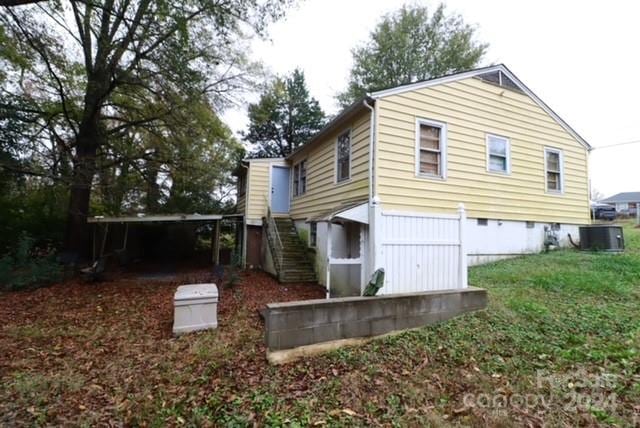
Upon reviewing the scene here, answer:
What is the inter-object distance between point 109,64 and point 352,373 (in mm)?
9485

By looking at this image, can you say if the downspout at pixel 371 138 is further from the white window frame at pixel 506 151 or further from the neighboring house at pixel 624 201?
the neighboring house at pixel 624 201

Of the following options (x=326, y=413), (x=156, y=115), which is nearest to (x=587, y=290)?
(x=326, y=413)

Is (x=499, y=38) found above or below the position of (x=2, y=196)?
above

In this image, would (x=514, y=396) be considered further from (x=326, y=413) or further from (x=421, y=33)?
(x=421, y=33)

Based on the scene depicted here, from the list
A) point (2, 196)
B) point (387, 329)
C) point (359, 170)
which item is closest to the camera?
point (387, 329)

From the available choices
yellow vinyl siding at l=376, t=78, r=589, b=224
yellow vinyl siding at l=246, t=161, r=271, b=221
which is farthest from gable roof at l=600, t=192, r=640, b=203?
yellow vinyl siding at l=246, t=161, r=271, b=221

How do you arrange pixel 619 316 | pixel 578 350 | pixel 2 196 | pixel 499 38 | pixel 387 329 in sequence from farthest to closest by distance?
pixel 499 38
pixel 2 196
pixel 619 316
pixel 387 329
pixel 578 350

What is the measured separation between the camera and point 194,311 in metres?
4.60

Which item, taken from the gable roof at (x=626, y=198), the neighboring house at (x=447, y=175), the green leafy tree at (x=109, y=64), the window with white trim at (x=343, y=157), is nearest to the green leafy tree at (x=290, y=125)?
the green leafy tree at (x=109, y=64)

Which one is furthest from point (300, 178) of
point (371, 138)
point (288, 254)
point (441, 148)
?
point (441, 148)

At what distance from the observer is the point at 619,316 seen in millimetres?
4215

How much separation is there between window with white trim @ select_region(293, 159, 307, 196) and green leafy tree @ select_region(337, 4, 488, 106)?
389 inches

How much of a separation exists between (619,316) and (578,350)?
1572mm

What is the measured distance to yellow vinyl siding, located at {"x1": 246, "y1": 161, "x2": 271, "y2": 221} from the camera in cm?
1152
